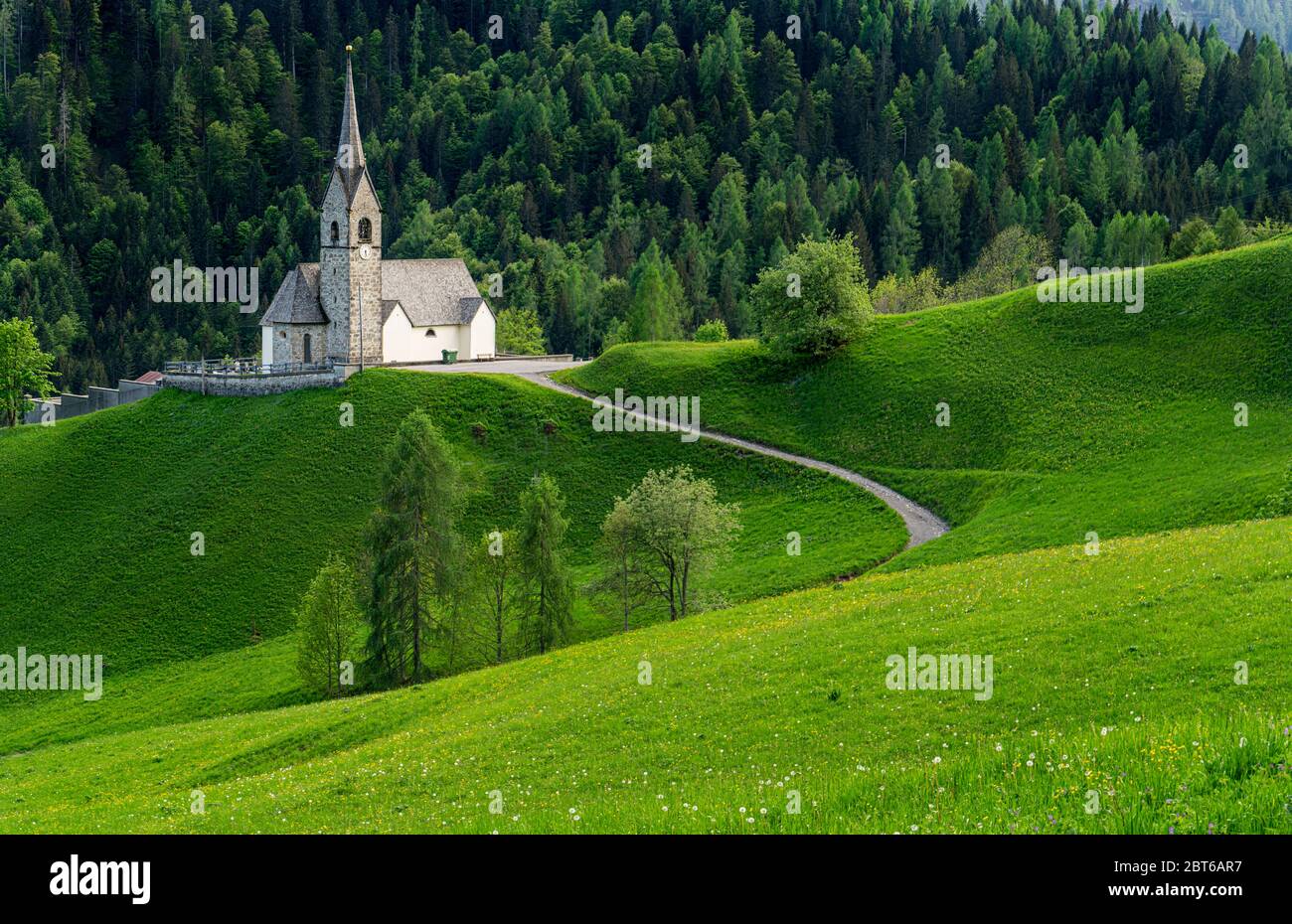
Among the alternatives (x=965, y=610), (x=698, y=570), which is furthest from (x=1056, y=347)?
(x=965, y=610)

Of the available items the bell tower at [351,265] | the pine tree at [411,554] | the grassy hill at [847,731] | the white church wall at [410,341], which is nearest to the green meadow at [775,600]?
the grassy hill at [847,731]

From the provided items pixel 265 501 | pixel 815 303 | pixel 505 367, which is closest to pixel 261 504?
pixel 265 501

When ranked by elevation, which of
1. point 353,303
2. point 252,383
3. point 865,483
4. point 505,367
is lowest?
point 865,483

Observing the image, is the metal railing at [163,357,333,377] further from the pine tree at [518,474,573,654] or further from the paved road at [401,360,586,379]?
the pine tree at [518,474,573,654]

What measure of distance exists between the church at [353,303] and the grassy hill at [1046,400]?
50.5 feet

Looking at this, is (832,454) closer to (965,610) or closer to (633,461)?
(633,461)

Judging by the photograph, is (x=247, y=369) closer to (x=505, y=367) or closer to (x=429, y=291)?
(x=429, y=291)

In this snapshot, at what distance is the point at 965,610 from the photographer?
1506 inches

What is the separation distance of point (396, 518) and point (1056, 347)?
4194 centimetres

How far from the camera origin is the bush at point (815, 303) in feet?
297

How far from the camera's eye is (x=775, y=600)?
168 ft

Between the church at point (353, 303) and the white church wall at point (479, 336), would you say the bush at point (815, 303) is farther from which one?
the church at point (353, 303)

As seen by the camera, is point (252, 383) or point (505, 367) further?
point (505, 367)

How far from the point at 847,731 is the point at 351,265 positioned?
80.5 meters
